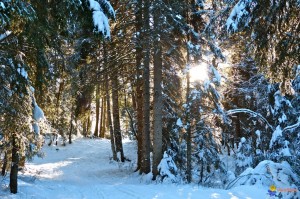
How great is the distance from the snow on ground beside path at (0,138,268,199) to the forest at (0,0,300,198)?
2.55ft

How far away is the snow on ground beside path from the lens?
9.31 metres

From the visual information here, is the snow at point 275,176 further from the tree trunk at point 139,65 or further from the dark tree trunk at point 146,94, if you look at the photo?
the tree trunk at point 139,65

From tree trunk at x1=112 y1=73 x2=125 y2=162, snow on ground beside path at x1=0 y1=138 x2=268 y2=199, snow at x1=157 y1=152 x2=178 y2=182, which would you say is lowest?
snow on ground beside path at x1=0 y1=138 x2=268 y2=199

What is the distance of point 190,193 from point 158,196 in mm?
875

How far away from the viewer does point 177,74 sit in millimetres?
14883

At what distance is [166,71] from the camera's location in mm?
14906

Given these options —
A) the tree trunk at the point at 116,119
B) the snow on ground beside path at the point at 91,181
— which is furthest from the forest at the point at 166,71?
the snow on ground beside path at the point at 91,181

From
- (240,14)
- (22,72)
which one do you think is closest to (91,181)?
(22,72)

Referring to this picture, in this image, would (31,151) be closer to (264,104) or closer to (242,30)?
(242,30)

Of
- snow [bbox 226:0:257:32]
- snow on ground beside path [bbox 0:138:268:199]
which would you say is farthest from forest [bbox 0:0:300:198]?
snow on ground beside path [bbox 0:138:268:199]

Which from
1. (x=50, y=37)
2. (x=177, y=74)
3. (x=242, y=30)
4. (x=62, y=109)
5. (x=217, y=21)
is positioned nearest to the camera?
(x=242, y=30)

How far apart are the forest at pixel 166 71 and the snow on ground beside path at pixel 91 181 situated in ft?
2.55

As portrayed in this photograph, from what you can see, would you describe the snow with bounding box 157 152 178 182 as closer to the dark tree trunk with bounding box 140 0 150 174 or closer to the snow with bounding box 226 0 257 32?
the dark tree trunk with bounding box 140 0 150 174

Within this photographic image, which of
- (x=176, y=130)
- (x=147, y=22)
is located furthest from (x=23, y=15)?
(x=176, y=130)
